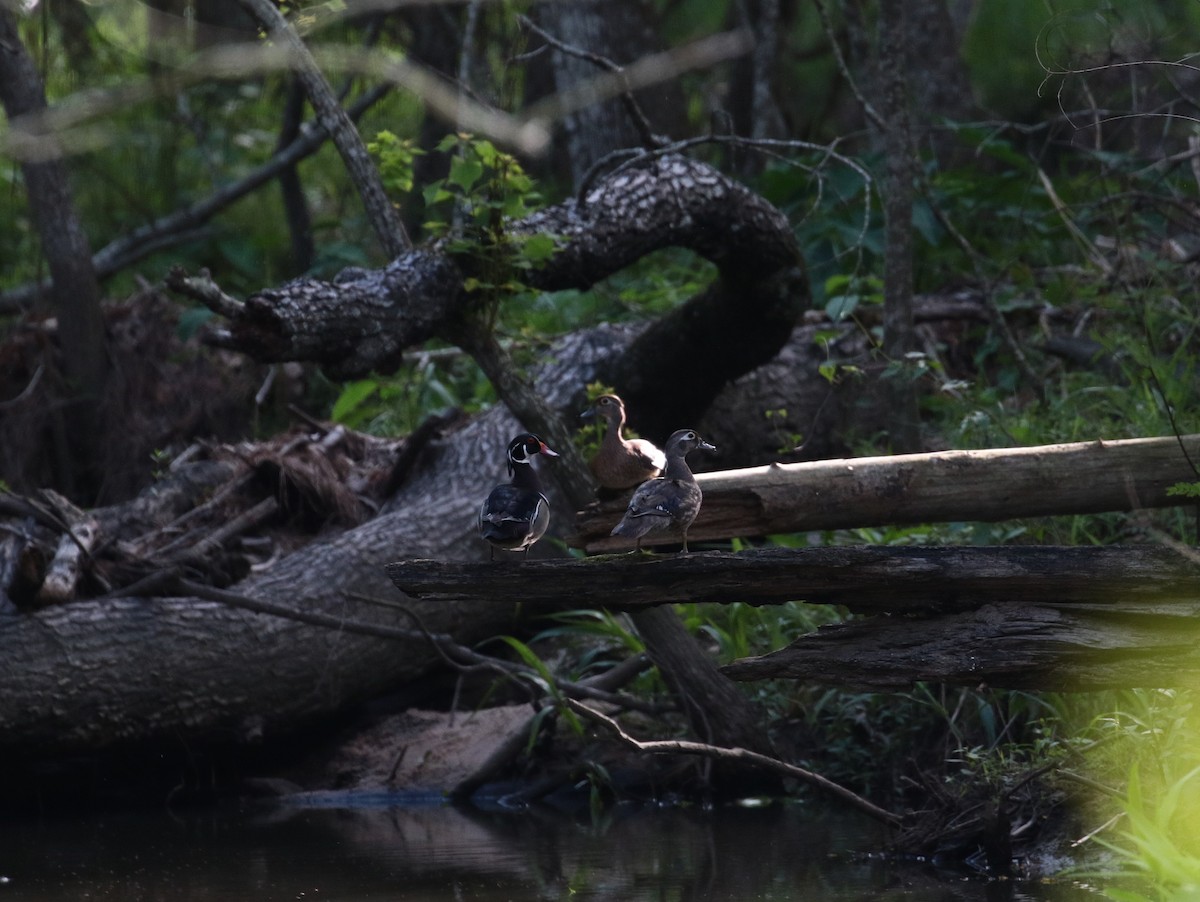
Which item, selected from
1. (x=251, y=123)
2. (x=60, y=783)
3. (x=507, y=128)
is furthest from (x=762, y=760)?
(x=251, y=123)

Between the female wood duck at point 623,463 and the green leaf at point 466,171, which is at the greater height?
the green leaf at point 466,171

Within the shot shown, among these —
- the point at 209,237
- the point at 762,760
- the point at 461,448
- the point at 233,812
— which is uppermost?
the point at 209,237

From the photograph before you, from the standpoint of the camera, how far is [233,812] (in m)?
7.30

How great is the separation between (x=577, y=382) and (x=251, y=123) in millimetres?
9314

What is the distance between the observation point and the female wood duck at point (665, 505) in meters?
4.46

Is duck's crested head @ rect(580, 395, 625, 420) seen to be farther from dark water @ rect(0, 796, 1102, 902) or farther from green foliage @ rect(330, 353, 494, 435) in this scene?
green foliage @ rect(330, 353, 494, 435)

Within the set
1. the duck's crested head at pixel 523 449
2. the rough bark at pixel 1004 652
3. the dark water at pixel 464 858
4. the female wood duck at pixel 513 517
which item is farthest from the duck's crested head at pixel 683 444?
the dark water at pixel 464 858

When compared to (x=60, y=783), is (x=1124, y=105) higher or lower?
higher

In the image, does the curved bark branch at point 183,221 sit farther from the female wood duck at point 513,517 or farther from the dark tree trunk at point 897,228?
the female wood duck at point 513,517

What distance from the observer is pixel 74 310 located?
10281 millimetres

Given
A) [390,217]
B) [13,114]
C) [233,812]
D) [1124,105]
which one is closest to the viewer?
[390,217]

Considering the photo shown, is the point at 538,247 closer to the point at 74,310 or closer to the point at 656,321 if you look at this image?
the point at 656,321

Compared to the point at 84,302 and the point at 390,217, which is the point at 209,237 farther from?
the point at 390,217

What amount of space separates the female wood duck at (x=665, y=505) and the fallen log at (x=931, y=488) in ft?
1.01
